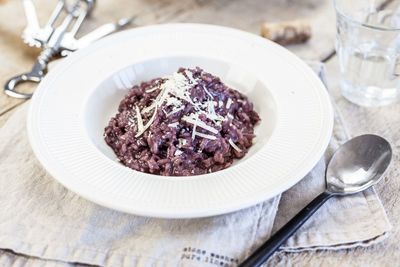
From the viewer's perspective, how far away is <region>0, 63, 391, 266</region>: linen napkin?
1071mm

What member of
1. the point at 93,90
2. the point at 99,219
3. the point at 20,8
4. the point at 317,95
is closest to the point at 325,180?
the point at 317,95

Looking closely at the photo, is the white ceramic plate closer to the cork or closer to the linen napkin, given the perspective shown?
the linen napkin

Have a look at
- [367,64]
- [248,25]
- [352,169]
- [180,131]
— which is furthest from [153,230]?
[248,25]

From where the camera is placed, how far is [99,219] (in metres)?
1.14

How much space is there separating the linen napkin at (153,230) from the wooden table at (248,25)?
10 cm

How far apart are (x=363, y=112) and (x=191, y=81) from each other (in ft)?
1.70

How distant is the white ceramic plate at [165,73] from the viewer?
41.8 inches

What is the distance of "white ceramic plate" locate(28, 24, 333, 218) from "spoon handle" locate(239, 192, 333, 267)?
88mm

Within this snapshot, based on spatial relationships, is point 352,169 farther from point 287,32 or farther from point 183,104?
point 287,32

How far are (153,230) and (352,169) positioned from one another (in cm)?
48

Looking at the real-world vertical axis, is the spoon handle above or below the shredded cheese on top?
below

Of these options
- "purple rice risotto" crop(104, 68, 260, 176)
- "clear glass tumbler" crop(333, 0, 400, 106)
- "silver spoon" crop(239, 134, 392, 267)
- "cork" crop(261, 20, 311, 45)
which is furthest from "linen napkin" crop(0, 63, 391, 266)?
"cork" crop(261, 20, 311, 45)

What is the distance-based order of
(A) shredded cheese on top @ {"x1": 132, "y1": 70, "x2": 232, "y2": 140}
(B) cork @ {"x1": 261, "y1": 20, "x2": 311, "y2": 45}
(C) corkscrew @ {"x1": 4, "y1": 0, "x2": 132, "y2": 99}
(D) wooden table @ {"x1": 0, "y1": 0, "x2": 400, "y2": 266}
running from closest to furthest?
1. (A) shredded cheese on top @ {"x1": 132, "y1": 70, "x2": 232, "y2": 140}
2. (D) wooden table @ {"x1": 0, "y1": 0, "x2": 400, "y2": 266}
3. (C) corkscrew @ {"x1": 4, "y1": 0, "x2": 132, "y2": 99}
4. (B) cork @ {"x1": 261, "y1": 20, "x2": 311, "y2": 45}

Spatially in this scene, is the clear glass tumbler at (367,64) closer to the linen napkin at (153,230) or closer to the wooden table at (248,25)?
the wooden table at (248,25)
